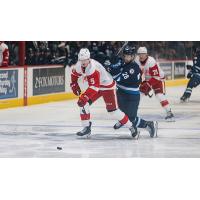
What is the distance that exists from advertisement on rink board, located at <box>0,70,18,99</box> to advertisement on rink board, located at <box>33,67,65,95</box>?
1.26 feet

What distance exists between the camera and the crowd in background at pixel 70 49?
1241cm

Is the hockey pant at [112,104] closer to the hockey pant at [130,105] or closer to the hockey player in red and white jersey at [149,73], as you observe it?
the hockey pant at [130,105]

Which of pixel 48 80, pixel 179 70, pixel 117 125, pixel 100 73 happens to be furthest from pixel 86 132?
pixel 179 70

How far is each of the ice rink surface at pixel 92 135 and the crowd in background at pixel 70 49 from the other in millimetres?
663

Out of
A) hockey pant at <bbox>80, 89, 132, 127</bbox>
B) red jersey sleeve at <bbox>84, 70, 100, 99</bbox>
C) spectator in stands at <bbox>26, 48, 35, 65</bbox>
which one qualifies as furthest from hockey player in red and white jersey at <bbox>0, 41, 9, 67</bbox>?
red jersey sleeve at <bbox>84, 70, 100, 99</bbox>

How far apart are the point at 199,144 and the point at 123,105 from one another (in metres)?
0.94

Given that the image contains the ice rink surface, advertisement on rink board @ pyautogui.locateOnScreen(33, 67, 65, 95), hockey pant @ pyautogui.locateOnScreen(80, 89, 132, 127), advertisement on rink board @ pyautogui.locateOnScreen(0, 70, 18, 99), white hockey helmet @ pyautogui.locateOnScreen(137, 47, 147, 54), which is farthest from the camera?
advertisement on rink board @ pyautogui.locateOnScreen(33, 67, 65, 95)

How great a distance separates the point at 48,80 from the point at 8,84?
0.86 meters

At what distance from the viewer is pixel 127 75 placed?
10.3 metres

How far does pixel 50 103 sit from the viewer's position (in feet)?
45.6

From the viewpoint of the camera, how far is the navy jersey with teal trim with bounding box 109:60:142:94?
33.8ft

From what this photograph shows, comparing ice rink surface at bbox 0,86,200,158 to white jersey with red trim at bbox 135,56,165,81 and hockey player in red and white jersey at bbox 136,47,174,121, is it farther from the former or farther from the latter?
white jersey with red trim at bbox 135,56,165,81

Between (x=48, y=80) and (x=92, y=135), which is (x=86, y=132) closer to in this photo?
(x=92, y=135)

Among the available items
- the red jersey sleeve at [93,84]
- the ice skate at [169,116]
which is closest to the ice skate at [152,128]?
the red jersey sleeve at [93,84]
